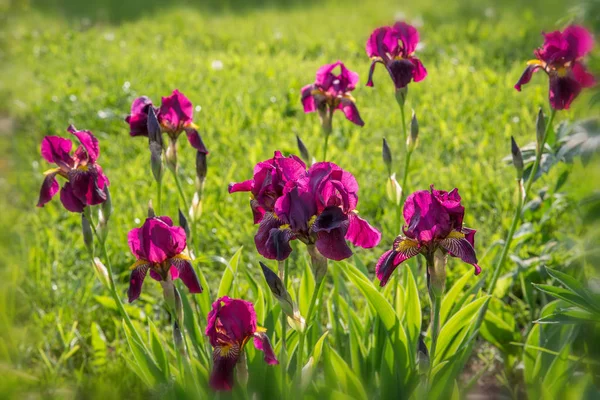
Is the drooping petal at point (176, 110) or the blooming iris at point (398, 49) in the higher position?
the blooming iris at point (398, 49)

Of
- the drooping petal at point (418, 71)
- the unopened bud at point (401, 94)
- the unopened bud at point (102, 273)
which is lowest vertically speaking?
the unopened bud at point (102, 273)

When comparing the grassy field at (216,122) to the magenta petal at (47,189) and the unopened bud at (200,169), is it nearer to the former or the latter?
the unopened bud at (200,169)

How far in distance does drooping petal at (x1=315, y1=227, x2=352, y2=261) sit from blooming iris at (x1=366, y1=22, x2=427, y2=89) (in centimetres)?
78

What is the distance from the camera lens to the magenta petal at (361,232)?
1.33 m

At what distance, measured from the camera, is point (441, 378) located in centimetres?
167

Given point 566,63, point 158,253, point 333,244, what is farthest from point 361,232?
point 566,63

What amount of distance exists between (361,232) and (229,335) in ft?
1.13

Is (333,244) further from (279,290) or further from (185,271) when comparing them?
(185,271)

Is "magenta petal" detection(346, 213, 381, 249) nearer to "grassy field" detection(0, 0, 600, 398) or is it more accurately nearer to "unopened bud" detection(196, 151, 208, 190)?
"grassy field" detection(0, 0, 600, 398)

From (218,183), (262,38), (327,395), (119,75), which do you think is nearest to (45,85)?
(119,75)

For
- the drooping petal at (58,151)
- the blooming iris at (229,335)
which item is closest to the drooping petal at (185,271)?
the blooming iris at (229,335)

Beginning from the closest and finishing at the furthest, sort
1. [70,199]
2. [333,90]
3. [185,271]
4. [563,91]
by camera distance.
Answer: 1. [185,271]
2. [70,199]
3. [563,91]
4. [333,90]

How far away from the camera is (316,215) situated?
1.29 m

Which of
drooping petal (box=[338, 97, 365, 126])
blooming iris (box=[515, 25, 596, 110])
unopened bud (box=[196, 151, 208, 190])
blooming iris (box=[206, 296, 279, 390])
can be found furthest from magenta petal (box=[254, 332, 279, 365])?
blooming iris (box=[515, 25, 596, 110])
